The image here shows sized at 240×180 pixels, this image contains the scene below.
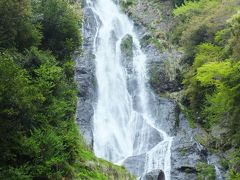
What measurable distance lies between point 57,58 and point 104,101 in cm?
1370

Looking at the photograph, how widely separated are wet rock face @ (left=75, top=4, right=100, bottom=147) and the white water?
0.61 m

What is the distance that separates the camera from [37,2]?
2094 cm

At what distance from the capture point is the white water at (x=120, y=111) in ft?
91.6

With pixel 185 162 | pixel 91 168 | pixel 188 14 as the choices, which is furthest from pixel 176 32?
pixel 91 168

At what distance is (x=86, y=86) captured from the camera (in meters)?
33.2

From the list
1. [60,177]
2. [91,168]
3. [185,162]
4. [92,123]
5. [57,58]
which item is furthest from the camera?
[92,123]

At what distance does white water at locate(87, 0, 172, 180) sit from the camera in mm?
27909

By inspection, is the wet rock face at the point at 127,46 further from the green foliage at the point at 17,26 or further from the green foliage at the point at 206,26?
the green foliage at the point at 17,26

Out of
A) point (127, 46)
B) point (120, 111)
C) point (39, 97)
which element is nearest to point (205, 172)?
point (120, 111)

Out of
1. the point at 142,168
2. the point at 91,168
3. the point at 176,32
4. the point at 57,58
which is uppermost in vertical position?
the point at 176,32

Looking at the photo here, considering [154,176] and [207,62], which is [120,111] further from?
[154,176]

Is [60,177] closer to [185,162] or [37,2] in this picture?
[37,2]

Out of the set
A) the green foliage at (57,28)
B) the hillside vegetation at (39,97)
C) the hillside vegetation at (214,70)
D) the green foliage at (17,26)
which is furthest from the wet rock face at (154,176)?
→ the green foliage at (17,26)

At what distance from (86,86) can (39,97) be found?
1940 cm
